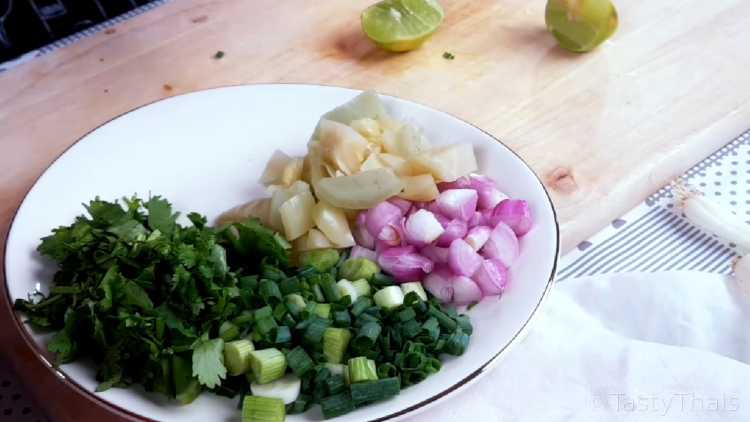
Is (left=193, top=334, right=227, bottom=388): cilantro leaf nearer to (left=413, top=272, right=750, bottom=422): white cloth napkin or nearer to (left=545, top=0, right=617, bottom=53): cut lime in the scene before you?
(left=413, top=272, right=750, bottom=422): white cloth napkin

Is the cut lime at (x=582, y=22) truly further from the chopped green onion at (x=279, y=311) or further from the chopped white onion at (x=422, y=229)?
the chopped green onion at (x=279, y=311)

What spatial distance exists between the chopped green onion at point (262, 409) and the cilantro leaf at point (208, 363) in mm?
40

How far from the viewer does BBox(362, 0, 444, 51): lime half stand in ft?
5.03

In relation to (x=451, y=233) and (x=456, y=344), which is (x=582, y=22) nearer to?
(x=451, y=233)

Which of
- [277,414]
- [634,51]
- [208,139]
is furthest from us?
[634,51]

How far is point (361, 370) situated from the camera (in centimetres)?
89

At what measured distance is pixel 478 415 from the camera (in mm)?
956

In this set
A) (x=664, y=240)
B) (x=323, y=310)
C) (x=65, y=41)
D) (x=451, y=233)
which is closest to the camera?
(x=323, y=310)

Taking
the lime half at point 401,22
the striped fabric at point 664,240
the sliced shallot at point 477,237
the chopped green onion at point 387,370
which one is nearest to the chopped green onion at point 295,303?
the chopped green onion at point 387,370

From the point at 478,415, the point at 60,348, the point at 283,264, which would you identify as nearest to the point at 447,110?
the point at 283,264

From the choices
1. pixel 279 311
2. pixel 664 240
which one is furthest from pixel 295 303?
pixel 664 240

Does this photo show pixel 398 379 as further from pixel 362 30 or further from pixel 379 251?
pixel 362 30

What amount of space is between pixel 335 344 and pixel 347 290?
3.9 inches

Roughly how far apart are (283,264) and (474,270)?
0.75 ft
